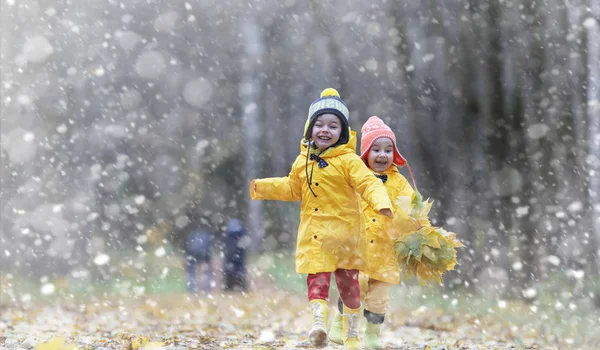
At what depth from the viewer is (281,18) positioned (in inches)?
671

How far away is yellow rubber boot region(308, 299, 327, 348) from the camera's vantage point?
5035mm

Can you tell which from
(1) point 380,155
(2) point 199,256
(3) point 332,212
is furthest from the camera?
(2) point 199,256

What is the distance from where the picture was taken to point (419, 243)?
5.57 meters

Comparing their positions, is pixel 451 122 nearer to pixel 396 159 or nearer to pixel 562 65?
pixel 562 65

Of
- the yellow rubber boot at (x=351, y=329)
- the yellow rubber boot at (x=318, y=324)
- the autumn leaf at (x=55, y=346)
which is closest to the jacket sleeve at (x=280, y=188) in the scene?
the yellow rubber boot at (x=318, y=324)

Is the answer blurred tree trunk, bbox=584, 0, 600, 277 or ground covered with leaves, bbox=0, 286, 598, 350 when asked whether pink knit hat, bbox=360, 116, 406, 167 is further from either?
blurred tree trunk, bbox=584, 0, 600, 277

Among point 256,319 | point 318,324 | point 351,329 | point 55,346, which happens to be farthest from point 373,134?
point 256,319

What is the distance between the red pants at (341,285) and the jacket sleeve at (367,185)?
615 mm

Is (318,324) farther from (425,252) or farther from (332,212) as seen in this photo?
(425,252)

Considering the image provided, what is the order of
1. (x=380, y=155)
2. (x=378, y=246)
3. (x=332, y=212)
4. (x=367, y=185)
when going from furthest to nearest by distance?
(x=380, y=155), (x=378, y=246), (x=332, y=212), (x=367, y=185)

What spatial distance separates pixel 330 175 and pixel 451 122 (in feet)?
→ 23.5

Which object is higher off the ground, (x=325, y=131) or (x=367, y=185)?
(x=325, y=131)

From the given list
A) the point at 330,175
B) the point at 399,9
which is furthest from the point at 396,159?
the point at 399,9

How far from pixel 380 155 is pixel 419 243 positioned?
2.81 ft
